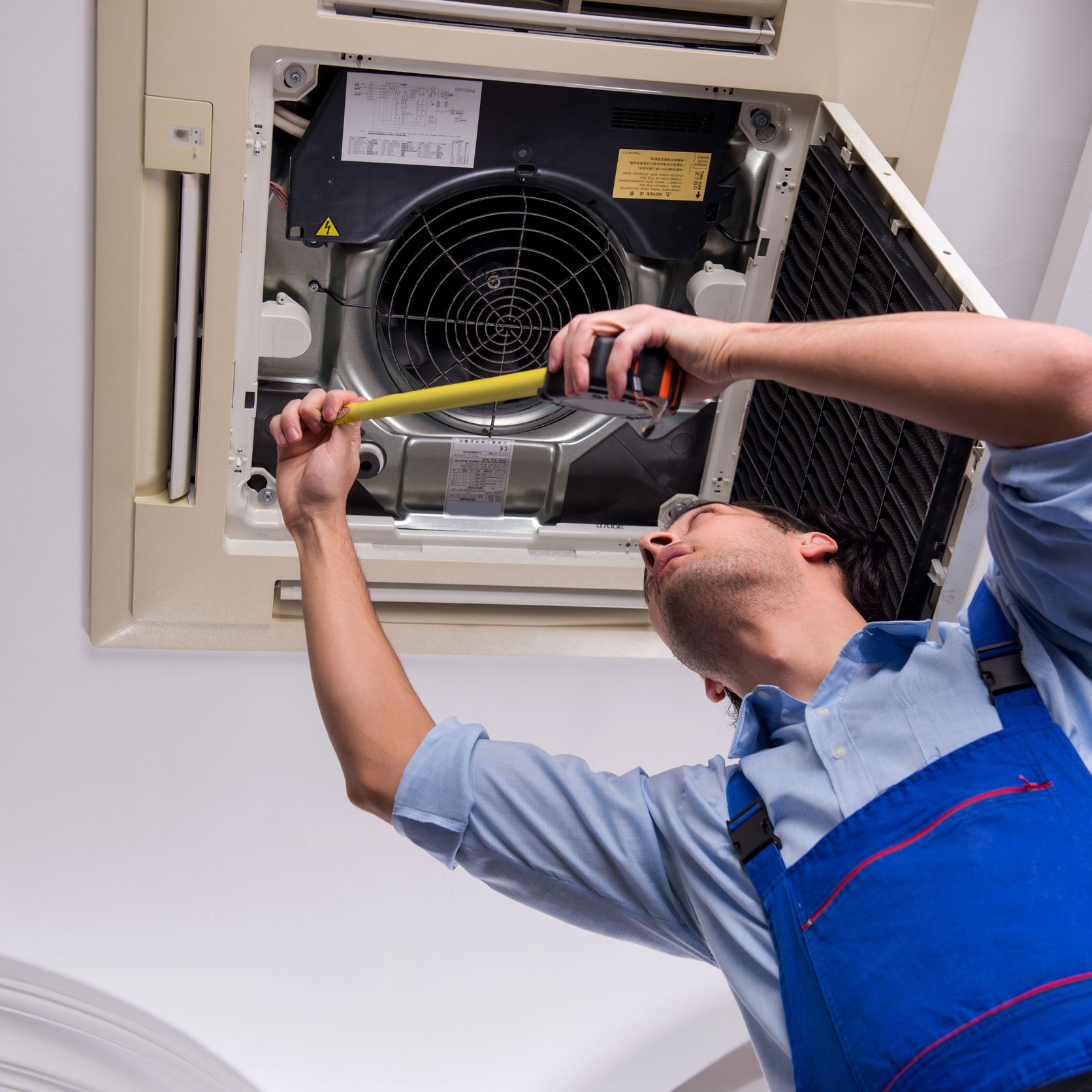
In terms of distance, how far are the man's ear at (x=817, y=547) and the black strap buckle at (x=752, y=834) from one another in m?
0.37

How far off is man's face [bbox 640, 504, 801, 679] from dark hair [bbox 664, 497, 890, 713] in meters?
0.05

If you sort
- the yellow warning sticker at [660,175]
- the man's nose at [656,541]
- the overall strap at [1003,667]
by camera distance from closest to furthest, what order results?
the overall strap at [1003,667] → the man's nose at [656,541] → the yellow warning sticker at [660,175]

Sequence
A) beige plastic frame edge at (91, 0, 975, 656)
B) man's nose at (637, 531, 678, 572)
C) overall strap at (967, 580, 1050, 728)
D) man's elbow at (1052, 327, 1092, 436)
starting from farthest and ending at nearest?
man's nose at (637, 531, 678, 572)
beige plastic frame edge at (91, 0, 975, 656)
overall strap at (967, 580, 1050, 728)
man's elbow at (1052, 327, 1092, 436)

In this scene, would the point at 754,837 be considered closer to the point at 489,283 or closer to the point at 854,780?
the point at 854,780

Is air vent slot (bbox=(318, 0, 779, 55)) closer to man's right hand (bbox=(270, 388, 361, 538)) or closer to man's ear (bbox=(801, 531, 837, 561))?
man's right hand (bbox=(270, 388, 361, 538))

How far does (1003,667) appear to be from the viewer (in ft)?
3.72

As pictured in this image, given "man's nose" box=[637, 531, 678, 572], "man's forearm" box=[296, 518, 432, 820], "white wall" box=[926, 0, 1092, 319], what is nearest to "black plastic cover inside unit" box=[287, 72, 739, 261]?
"white wall" box=[926, 0, 1092, 319]

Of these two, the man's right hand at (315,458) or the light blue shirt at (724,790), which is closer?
the light blue shirt at (724,790)

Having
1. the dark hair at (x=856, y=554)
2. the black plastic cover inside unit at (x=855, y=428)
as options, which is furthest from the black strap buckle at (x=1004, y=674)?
the dark hair at (x=856, y=554)

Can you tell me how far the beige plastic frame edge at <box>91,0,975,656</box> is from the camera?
136cm

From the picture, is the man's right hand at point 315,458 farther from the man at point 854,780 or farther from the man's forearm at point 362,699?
the man's forearm at point 362,699

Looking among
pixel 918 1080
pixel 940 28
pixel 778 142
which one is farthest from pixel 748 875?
pixel 940 28

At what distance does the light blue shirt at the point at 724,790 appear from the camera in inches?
44.4

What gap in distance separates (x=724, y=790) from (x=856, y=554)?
1.30 feet
